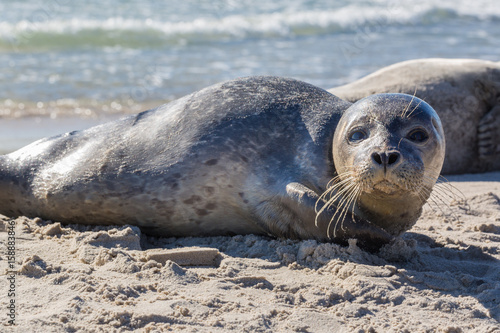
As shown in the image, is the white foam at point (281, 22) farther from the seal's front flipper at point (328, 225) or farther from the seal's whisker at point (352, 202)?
the seal's whisker at point (352, 202)

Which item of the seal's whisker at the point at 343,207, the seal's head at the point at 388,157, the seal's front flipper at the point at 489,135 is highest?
the seal's head at the point at 388,157

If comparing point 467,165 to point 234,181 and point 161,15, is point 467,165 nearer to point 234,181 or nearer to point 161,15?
point 234,181

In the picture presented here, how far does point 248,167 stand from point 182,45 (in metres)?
10.3

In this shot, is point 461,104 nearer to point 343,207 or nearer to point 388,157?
point 343,207

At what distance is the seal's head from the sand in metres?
0.22

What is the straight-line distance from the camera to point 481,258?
12.6 feet

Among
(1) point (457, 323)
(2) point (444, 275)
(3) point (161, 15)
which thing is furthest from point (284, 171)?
(3) point (161, 15)

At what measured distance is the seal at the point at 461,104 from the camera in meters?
6.30

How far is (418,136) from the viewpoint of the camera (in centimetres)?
362

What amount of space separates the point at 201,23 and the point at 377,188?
1349 cm

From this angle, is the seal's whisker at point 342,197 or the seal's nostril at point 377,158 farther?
the seal's whisker at point 342,197

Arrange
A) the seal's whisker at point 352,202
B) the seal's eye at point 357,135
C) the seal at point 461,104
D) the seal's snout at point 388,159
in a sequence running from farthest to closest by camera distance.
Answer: the seal at point 461,104 → the seal's eye at point 357,135 → the seal's whisker at point 352,202 → the seal's snout at point 388,159

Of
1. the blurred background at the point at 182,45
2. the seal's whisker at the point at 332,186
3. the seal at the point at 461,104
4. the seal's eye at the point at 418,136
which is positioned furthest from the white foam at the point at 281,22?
the seal's eye at the point at 418,136

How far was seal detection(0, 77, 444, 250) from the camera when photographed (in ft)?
12.0
